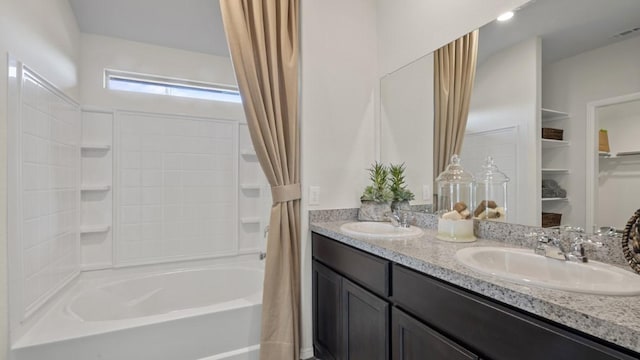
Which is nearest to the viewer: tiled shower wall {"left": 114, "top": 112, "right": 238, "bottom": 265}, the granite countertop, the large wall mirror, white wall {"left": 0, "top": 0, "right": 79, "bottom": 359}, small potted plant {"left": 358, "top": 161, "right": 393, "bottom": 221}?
the granite countertop

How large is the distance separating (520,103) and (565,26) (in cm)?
33

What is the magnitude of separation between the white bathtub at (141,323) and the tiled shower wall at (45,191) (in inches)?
7.0

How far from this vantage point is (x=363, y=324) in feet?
4.81

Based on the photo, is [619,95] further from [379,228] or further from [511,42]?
[379,228]

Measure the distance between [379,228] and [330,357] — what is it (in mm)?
820

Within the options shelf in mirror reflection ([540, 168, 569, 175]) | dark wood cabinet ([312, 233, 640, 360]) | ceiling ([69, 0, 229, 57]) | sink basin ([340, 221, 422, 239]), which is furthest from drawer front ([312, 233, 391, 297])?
ceiling ([69, 0, 229, 57])

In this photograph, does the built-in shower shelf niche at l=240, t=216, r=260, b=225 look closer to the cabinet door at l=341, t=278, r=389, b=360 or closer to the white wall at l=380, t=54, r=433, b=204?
the white wall at l=380, t=54, r=433, b=204

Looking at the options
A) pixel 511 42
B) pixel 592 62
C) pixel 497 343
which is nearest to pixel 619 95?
pixel 592 62

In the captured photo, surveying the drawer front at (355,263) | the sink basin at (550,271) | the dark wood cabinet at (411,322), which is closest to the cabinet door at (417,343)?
the dark wood cabinet at (411,322)

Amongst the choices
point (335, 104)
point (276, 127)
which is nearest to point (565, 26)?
point (335, 104)

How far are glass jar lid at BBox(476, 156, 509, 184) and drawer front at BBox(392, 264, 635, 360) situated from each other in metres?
0.70

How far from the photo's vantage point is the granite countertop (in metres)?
0.62

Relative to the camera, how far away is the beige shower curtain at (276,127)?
1.84 meters

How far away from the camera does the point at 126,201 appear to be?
2646 mm
